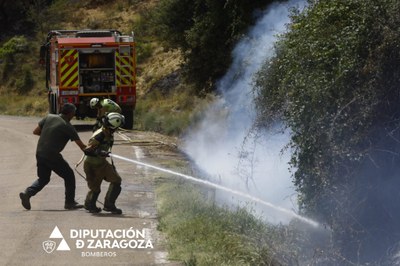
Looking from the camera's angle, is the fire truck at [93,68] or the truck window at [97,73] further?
the truck window at [97,73]

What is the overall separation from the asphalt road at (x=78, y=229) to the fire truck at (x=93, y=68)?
9469 mm

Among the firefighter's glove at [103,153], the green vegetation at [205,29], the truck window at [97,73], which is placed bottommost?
the firefighter's glove at [103,153]

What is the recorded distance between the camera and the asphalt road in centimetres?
900

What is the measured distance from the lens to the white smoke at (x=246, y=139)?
13.8 meters

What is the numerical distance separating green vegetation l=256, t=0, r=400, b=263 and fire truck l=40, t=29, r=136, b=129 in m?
15.0

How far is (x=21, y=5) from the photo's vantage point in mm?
51719

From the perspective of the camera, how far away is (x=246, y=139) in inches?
518

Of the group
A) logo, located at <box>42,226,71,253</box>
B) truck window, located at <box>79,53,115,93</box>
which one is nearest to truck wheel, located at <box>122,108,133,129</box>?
truck window, located at <box>79,53,115,93</box>

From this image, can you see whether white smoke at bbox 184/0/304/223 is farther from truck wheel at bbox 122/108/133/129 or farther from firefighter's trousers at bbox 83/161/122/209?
truck wheel at bbox 122/108/133/129

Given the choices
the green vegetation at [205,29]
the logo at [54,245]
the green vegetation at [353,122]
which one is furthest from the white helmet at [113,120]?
the green vegetation at [205,29]

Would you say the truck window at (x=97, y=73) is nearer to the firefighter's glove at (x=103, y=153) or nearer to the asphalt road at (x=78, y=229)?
the asphalt road at (x=78, y=229)

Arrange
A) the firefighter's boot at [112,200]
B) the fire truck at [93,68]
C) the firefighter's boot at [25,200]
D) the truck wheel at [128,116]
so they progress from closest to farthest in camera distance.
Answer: the firefighter's boot at [112,200] < the firefighter's boot at [25,200] < the fire truck at [93,68] < the truck wheel at [128,116]

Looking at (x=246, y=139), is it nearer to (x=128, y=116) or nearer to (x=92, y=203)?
(x=92, y=203)

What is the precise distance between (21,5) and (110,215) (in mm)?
42442
